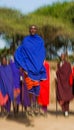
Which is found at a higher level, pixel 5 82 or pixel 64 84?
pixel 5 82

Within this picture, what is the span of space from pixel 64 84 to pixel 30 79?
218cm

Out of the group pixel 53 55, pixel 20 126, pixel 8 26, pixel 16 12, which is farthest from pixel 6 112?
pixel 53 55

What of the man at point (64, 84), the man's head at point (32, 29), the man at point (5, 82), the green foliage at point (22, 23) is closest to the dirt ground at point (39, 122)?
the man at point (64, 84)

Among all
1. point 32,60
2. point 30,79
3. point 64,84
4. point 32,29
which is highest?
point 32,29

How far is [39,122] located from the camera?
438 inches

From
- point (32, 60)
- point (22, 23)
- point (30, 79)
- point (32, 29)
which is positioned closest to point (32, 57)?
point (32, 60)

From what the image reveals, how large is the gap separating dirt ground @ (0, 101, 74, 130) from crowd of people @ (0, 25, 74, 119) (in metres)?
0.25

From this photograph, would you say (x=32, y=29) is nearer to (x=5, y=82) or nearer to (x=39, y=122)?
(x=5, y=82)

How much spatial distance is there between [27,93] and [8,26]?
24.2 ft

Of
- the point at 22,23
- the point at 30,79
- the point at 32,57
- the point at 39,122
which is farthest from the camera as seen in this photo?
the point at 22,23

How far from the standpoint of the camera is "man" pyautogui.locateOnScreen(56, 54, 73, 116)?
1202 cm

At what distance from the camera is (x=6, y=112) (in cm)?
1225

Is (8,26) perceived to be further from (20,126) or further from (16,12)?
(20,126)

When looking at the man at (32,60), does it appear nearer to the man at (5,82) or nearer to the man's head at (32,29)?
the man's head at (32,29)
